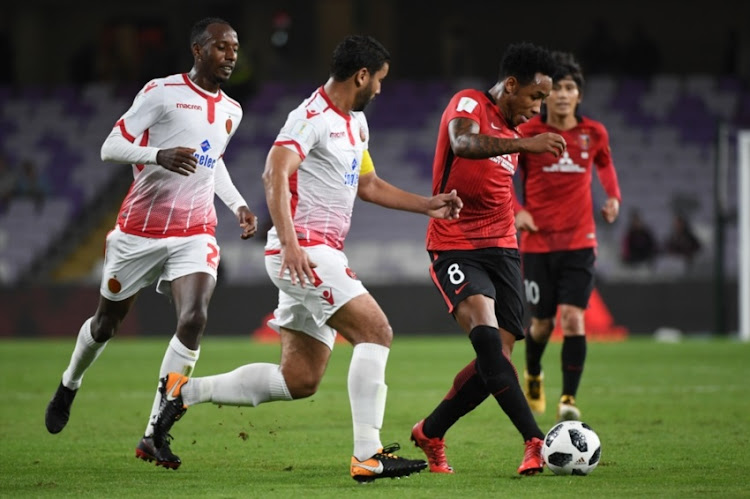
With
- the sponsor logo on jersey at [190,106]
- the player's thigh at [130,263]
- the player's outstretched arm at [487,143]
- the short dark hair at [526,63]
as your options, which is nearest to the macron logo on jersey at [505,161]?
the player's outstretched arm at [487,143]

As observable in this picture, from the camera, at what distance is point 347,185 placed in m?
6.20

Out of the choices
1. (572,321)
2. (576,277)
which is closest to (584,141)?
(576,277)

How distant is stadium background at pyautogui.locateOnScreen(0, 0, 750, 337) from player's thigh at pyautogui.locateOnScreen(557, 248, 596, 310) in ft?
31.8

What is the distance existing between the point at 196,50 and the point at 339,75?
141 centimetres

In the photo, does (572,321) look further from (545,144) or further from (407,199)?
(545,144)

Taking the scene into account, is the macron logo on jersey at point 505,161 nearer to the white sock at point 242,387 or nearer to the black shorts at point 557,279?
the white sock at point 242,387

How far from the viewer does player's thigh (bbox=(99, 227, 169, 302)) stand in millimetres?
7133

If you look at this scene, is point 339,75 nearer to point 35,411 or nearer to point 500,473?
point 500,473

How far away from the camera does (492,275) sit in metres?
6.69

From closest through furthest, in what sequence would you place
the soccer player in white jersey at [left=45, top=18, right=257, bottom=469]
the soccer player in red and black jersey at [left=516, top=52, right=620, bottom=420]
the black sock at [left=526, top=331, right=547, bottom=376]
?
the soccer player in white jersey at [left=45, top=18, right=257, bottom=469]
the soccer player in red and black jersey at [left=516, top=52, right=620, bottom=420]
the black sock at [left=526, top=331, right=547, bottom=376]

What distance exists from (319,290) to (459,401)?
1.12m

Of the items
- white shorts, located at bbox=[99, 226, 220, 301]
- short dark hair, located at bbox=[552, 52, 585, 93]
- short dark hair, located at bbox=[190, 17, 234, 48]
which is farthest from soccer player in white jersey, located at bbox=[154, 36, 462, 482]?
short dark hair, located at bbox=[552, 52, 585, 93]

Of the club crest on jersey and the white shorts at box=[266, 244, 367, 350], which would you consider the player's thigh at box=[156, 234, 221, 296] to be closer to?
the white shorts at box=[266, 244, 367, 350]

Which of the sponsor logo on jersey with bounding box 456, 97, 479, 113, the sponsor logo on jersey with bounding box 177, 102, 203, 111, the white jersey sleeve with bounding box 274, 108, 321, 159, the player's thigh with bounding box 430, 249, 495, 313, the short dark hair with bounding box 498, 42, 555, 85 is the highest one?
the short dark hair with bounding box 498, 42, 555, 85
